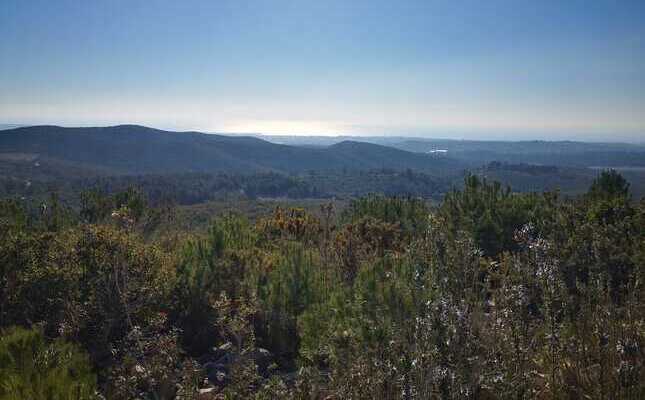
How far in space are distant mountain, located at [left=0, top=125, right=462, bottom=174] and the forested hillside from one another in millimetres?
132308

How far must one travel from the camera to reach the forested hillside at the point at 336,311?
2920 millimetres

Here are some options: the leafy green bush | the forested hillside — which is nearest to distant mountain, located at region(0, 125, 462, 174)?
the forested hillside

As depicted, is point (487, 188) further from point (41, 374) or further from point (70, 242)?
point (41, 374)

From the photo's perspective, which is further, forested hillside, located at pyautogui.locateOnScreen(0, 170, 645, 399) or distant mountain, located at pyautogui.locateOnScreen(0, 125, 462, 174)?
distant mountain, located at pyautogui.locateOnScreen(0, 125, 462, 174)

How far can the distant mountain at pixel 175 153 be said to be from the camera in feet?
468

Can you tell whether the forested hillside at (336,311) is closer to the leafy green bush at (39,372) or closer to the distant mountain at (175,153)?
the leafy green bush at (39,372)

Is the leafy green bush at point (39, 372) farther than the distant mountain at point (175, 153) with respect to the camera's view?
No

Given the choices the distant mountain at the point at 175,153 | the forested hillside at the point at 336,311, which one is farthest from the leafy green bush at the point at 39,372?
the distant mountain at the point at 175,153

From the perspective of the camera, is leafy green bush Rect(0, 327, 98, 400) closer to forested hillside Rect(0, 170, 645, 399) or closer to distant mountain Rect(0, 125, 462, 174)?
forested hillside Rect(0, 170, 645, 399)

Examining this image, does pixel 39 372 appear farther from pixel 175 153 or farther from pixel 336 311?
pixel 175 153

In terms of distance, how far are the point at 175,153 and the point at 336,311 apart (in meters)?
164

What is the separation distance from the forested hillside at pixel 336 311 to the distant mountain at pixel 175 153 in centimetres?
13231

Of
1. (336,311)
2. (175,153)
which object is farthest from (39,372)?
(175,153)

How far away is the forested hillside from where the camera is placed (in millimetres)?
2920
